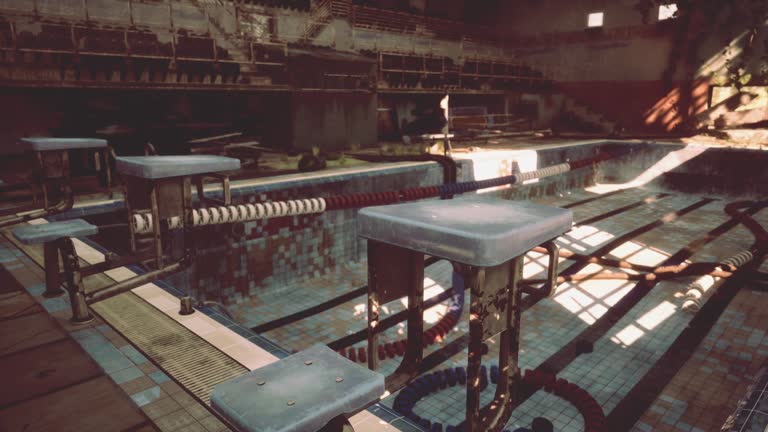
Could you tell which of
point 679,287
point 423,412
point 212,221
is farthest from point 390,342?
point 679,287

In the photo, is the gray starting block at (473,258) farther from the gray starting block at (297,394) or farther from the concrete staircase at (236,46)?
the concrete staircase at (236,46)

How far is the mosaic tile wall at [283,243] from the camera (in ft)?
16.4

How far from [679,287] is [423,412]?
11.6 ft

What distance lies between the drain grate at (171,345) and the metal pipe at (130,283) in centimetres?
12

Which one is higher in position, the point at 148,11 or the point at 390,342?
the point at 148,11

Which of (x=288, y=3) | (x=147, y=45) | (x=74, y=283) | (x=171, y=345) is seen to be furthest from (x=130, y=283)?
(x=288, y=3)

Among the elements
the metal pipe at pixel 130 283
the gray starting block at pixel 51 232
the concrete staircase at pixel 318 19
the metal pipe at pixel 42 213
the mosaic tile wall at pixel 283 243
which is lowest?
the mosaic tile wall at pixel 283 243

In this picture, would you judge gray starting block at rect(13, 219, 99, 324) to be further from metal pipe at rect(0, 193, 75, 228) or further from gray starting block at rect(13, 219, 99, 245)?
metal pipe at rect(0, 193, 75, 228)

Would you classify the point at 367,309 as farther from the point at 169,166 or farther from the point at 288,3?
the point at 288,3

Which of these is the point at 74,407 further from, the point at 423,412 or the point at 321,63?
the point at 321,63

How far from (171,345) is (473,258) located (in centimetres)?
173

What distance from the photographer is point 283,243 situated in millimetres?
5594

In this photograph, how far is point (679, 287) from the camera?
513cm

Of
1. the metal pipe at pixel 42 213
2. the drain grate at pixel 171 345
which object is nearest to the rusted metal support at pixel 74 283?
the drain grate at pixel 171 345
